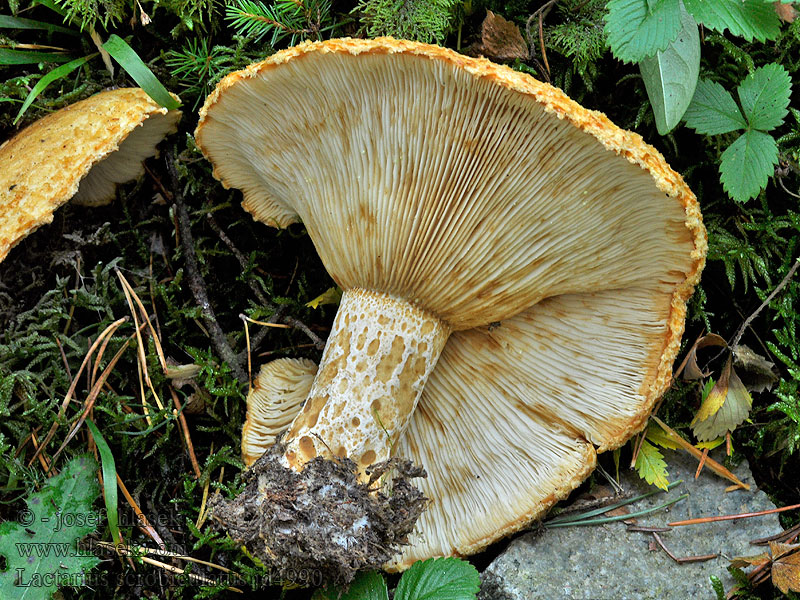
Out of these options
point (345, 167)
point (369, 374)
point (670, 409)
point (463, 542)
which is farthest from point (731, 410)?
point (345, 167)

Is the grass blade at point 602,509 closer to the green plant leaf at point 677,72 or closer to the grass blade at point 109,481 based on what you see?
the green plant leaf at point 677,72

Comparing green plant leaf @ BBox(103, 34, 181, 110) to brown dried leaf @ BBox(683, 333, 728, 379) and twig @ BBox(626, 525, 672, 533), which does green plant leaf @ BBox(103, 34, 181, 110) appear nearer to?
brown dried leaf @ BBox(683, 333, 728, 379)

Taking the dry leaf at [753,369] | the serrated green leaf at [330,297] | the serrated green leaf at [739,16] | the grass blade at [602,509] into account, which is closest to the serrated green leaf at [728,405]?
the dry leaf at [753,369]

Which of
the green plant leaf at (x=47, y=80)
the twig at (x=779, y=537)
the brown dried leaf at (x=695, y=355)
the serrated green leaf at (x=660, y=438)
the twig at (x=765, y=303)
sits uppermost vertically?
the green plant leaf at (x=47, y=80)

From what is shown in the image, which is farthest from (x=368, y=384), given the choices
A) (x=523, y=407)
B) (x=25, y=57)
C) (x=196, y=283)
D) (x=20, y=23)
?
(x=20, y=23)

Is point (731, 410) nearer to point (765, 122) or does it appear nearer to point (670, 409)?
point (670, 409)

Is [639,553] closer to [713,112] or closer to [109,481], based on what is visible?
[713,112]
